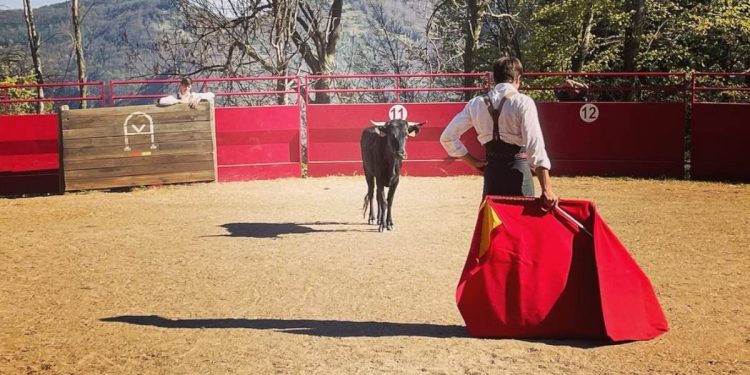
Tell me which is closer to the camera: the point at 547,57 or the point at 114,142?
the point at 114,142

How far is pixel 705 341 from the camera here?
221 inches

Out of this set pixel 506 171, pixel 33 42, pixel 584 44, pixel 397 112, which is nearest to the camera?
pixel 506 171

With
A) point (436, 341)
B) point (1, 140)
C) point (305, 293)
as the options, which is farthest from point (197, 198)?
point (436, 341)

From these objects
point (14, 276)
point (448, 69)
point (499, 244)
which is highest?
point (448, 69)

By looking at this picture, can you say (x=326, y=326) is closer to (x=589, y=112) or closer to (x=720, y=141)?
(x=589, y=112)

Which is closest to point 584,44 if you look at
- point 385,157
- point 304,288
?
point 385,157

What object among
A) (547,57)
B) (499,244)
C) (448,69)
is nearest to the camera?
(499,244)

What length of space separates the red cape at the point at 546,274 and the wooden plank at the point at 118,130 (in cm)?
1082

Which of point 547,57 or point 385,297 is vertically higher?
point 547,57

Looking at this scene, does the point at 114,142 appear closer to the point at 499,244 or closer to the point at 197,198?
the point at 197,198

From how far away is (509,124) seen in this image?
5.55m

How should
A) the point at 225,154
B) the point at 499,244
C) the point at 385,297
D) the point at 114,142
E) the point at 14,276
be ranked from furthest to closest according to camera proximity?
the point at 225,154 < the point at 114,142 < the point at 14,276 < the point at 385,297 < the point at 499,244

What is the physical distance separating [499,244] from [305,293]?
2248 millimetres

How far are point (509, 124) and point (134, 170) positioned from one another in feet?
36.7
